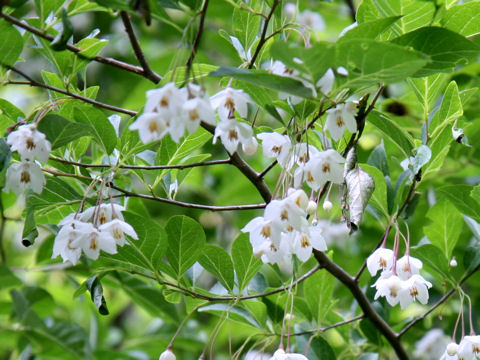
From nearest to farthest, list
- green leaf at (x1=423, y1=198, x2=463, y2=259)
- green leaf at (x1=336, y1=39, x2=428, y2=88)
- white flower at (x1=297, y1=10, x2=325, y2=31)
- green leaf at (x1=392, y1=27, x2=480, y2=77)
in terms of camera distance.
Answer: green leaf at (x1=336, y1=39, x2=428, y2=88) → green leaf at (x1=392, y1=27, x2=480, y2=77) → green leaf at (x1=423, y1=198, x2=463, y2=259) → white flower at (x1=297, y1=10, x2=325, y2=31)

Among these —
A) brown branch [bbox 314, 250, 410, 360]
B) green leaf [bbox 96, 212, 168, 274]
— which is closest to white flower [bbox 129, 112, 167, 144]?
green leaf [bbox 96, 212, 168, 274]

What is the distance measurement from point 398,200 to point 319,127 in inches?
13.3

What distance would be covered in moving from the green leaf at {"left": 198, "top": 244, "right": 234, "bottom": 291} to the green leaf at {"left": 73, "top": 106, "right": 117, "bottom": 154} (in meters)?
0.37

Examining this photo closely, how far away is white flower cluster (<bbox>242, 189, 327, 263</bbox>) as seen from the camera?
1255 mm

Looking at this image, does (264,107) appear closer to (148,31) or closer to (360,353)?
(360,353)

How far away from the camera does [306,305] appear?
187 centimetres

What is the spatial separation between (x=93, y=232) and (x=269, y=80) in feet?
1.64

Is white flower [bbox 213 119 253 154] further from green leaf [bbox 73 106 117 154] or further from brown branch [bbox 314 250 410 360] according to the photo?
brown branch [bbox 314 250 410 360]

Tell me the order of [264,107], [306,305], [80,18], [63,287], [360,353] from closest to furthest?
1. [264,107]
2. [306,305]
3. [360,353]
4. [63,287]
5. [80,18]

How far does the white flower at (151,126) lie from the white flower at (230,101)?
146mm

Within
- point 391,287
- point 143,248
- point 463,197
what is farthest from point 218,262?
point 463,197

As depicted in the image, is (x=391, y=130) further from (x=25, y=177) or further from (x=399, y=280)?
(x=25, y=177)

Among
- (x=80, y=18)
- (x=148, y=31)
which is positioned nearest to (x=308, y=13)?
(x=148, y=31)

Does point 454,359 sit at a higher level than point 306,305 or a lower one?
higher
